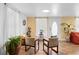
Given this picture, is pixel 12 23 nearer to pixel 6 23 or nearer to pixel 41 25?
pixel 6 23

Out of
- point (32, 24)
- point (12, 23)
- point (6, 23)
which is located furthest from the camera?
point (32, 24)

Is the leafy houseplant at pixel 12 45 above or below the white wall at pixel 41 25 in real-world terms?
below

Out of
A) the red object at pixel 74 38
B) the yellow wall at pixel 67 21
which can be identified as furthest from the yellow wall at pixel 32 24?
the red object at pixel 74 38

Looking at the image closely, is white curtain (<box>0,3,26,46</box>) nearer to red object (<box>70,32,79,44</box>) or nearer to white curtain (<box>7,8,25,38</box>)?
white curtain (<box>7,8,25,38</box>)

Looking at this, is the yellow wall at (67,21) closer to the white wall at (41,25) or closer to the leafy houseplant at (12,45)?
the white wall at (41,25)

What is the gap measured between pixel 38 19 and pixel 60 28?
1.56 meters

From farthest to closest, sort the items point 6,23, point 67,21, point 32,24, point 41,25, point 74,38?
point 41,25 < point 32,24 < point 67,21 < point 74,38 < point 6,23

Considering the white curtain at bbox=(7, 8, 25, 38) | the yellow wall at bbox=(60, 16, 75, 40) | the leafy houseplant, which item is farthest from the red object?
the leafy houseplant

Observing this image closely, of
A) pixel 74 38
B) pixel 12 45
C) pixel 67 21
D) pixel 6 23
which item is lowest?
pixel 74 38

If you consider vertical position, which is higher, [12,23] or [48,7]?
[48,7]

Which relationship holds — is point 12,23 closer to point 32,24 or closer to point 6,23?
point 6,23

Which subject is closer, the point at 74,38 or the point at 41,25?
the point at 74,38

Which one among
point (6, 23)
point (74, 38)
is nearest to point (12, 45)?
point (6, 23)
